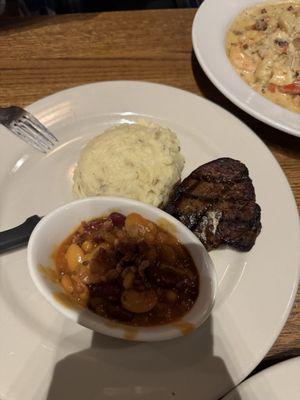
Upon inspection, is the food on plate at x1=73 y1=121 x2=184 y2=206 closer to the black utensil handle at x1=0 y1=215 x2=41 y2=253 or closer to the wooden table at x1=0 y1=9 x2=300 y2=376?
the black utensil handle at x1=0 y1=215 x2=41 y2=253

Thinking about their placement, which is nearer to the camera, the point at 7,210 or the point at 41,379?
the point at 41,379

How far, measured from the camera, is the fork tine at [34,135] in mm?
2158

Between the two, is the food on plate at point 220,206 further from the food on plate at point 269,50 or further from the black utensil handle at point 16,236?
the food on plate at point 269,50

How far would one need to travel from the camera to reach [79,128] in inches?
89.9

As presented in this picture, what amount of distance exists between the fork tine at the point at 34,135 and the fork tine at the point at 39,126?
21 millimetres

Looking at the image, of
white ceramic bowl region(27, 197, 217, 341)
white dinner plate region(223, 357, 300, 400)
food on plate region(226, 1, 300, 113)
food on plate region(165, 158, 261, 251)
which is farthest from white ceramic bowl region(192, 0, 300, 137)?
white dinner plate region(223, 357, 300, 400)

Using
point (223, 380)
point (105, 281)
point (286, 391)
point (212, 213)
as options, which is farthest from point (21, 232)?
point (286, 391)

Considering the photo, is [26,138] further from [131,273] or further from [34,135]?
[131,273]

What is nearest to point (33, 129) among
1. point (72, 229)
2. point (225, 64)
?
point (72, 229)

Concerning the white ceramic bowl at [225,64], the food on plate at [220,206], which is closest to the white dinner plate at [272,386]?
the food on plate at [220,206]

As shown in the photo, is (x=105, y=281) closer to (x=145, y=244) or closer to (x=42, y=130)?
(x=145, y=244)

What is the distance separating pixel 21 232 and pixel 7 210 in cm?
21

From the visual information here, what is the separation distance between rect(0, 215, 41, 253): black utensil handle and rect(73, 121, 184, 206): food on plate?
0.31 metres

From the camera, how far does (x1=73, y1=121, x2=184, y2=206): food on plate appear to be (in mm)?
1963
